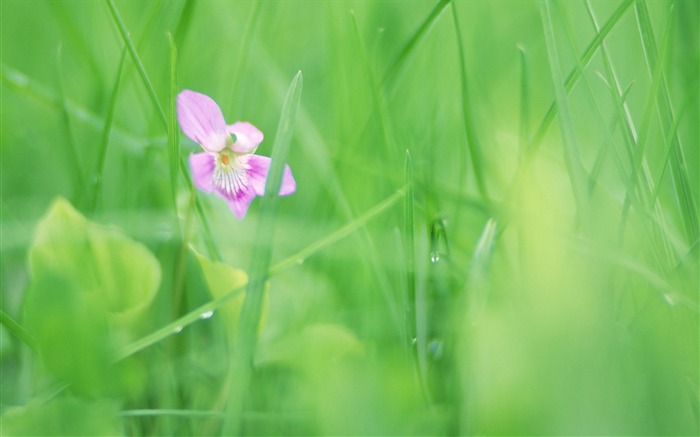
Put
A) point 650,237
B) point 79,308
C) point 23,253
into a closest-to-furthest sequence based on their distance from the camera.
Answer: point 79,308, point 650,237, point 23,253

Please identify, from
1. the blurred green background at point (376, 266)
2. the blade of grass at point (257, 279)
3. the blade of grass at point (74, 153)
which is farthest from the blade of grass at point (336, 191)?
the blade of grass at point (74, 153)

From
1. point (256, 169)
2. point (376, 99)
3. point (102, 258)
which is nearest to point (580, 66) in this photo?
point (376, 99)

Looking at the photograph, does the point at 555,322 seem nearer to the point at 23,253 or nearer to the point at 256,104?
the point at 23,253

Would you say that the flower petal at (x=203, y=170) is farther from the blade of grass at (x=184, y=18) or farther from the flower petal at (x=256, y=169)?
the blade of grass at (x=184, y=18)

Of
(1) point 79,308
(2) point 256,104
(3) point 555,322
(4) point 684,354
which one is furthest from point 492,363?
(2) point 256,104

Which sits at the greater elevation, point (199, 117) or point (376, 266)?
point (199, 117)

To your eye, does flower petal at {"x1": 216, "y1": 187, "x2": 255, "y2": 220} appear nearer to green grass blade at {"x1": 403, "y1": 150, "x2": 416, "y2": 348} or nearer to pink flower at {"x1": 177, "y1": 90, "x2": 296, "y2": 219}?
pink flower at {"x1": 177, "y1": 90, "x2": 296, "y2": 219}

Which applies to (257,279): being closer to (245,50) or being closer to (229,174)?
(229,174)
